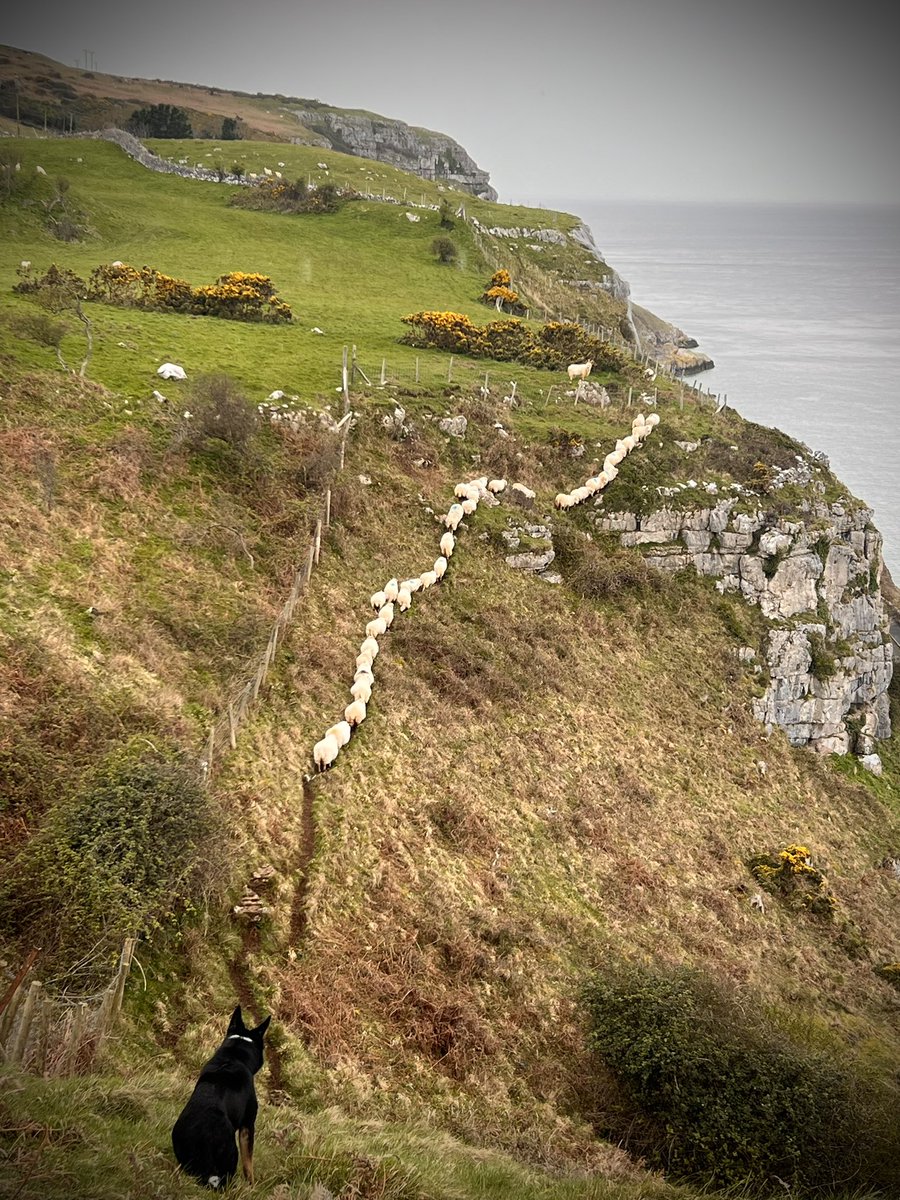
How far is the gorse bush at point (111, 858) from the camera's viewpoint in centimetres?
1335

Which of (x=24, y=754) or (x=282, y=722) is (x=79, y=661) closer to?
(x=24, y=754)

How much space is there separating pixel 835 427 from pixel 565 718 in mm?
80741

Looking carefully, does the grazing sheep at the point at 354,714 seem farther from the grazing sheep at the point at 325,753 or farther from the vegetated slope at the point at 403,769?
the grazing sheep at the point at 325,753

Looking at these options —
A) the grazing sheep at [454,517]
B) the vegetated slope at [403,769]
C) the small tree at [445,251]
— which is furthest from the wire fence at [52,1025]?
the small tree at [445,251]

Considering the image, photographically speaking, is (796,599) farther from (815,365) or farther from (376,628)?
(815,365)

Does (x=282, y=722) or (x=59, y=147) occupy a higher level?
(x=59, y=147)

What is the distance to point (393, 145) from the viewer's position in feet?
594

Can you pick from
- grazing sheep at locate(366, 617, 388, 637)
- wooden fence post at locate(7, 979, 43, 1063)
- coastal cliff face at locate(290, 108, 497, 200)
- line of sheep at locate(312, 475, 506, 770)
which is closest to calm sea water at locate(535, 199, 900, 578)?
coastal cliff face at locate(290, 108, 497, 200)

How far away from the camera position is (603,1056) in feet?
56.3

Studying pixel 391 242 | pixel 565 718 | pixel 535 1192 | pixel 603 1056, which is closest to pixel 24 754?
pixel 535 1192

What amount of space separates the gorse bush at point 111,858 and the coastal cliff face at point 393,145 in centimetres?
17082

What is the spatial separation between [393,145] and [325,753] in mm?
190141

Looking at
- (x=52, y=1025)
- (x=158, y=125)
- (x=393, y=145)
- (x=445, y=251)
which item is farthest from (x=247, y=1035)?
(x=393, y=145)

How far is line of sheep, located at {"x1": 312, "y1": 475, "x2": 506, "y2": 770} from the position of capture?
77.2 ft
